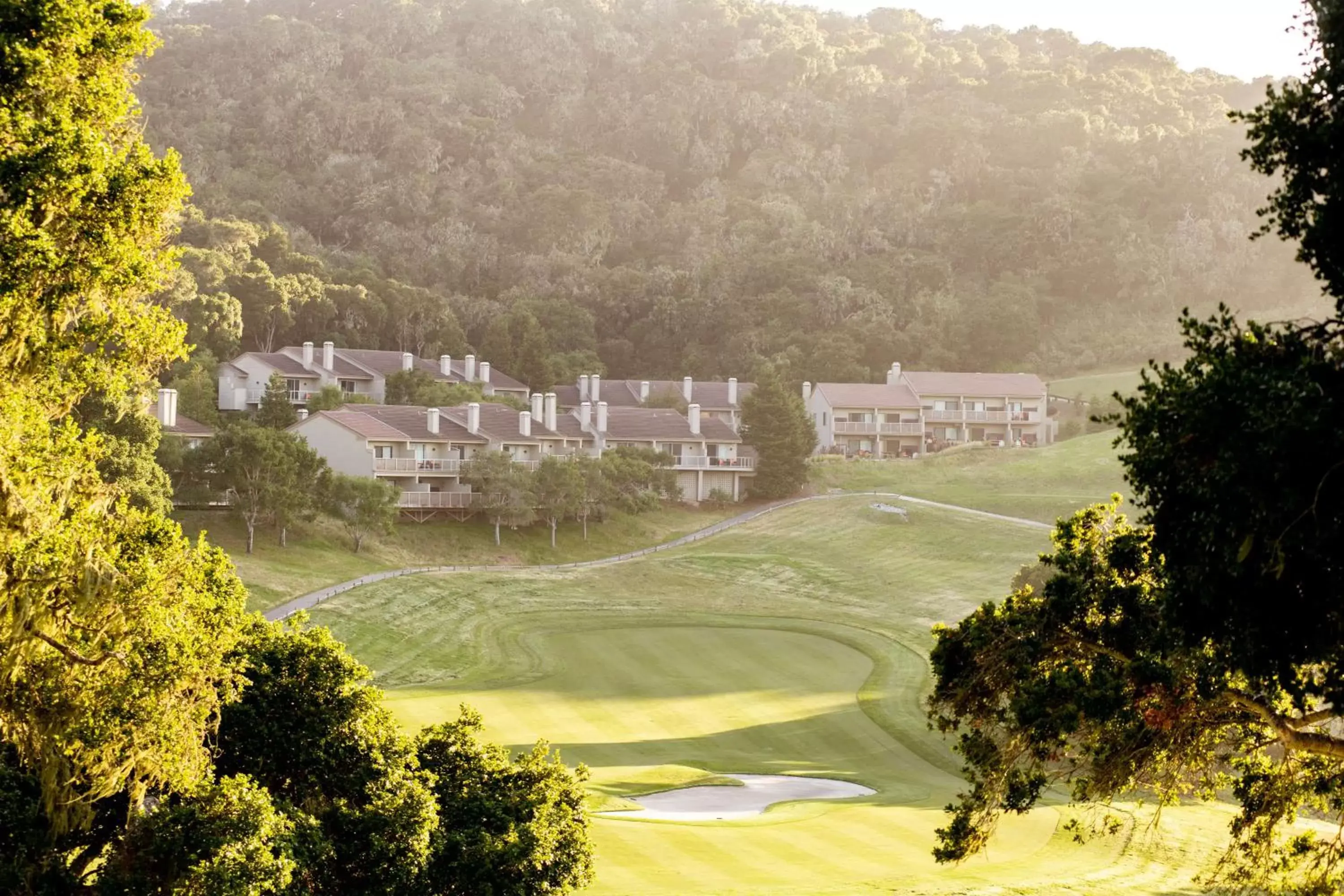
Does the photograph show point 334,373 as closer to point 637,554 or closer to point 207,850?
point 637,554

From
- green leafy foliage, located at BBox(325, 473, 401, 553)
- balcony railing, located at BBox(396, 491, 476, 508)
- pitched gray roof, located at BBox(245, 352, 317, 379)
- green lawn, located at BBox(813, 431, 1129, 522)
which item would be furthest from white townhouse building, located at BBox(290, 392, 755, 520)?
pitched gray roof, located at BBox(245, 352, 317, 379)

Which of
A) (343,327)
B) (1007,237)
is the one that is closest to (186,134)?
(343,327)

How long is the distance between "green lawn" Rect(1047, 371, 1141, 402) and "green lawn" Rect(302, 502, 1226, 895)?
37332 millimetres

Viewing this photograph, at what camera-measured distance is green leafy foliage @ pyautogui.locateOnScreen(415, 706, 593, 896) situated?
1706 cm

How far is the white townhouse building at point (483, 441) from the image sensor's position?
7419 centimetres

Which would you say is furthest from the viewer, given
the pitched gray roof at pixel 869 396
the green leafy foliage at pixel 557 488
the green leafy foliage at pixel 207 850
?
the pitched gray roof at pixel 869 396

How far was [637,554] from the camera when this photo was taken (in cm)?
7350

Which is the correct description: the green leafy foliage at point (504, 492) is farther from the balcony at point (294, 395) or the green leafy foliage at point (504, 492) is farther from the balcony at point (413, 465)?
the balcony at point (294, 395)

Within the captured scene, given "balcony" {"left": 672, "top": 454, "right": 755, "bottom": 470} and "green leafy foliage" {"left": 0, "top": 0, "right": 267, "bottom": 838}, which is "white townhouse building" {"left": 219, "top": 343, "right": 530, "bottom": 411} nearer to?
"balcony" {"left": 672, "top": 454, "right": 755, "bottom": 470}

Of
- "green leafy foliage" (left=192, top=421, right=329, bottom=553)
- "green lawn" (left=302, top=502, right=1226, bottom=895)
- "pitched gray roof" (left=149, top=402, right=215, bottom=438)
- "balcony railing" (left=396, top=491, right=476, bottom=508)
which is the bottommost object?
"green lawn" (left=302, top=502, right=1226, bottom=895)

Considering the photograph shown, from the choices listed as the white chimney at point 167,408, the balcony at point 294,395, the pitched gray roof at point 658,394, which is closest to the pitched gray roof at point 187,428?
the white chimney at point 167,408

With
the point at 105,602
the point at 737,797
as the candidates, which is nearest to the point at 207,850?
the point at 105,602

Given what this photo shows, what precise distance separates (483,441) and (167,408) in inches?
674

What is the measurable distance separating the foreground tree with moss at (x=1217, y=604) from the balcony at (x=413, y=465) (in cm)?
6033
